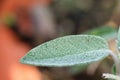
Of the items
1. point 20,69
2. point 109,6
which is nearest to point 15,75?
point 20,69

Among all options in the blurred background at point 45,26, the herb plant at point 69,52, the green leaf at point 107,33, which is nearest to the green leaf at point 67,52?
the herb plant at point 69,52

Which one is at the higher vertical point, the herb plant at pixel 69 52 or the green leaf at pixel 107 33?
the herb plant at pixel 69 52

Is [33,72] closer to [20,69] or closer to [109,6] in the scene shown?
[20,69]

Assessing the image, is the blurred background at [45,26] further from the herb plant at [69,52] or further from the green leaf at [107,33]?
the herb plant at [69,52]

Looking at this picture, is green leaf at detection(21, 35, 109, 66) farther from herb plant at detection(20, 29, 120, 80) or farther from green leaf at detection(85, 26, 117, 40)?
green leaf at detection(85, 26, 117, 40)

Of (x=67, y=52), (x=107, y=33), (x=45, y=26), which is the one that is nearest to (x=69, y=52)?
(x=67, y=52)

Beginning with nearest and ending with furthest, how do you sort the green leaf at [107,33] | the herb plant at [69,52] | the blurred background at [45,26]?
the herb plant at [69,52]
the green leaf at [107,33]
the blurred background at [45,26]
